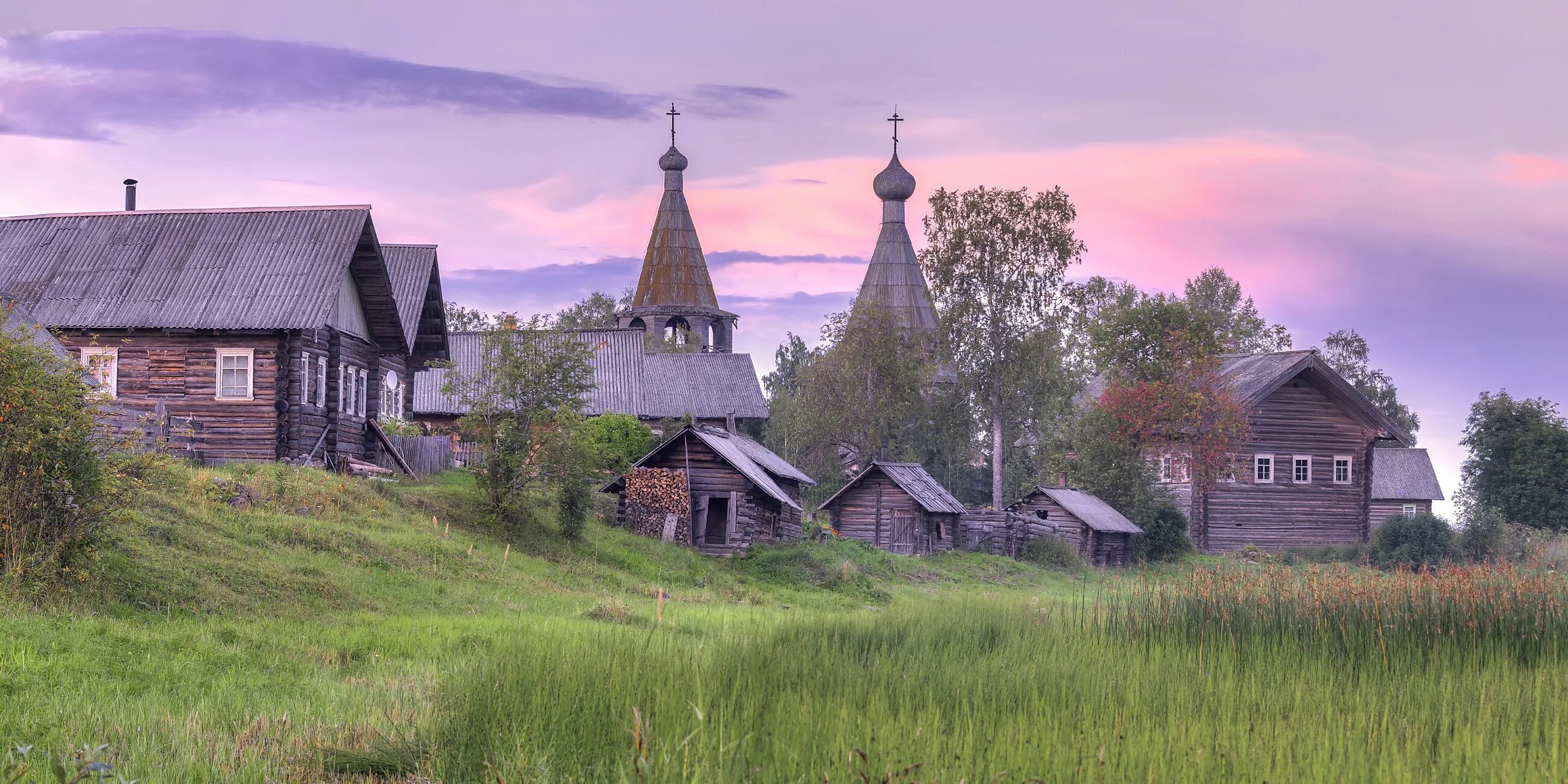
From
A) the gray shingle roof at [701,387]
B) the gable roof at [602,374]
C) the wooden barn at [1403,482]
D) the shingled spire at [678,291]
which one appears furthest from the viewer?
the shingled spire at [678,291]

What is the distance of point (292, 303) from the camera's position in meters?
31.8

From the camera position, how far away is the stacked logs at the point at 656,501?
3612 cm

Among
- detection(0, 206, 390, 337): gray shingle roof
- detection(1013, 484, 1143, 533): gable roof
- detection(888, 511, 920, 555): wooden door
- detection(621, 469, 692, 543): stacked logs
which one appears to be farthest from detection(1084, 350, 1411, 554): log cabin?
detection(0, 206, 390, 337): gray shingle roof

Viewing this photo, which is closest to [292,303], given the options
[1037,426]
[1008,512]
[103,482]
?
[103,482]

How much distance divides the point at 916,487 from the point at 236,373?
2086cm

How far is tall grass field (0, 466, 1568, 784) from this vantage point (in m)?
7.73

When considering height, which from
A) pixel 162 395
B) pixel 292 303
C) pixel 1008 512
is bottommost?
pixel 1008 512

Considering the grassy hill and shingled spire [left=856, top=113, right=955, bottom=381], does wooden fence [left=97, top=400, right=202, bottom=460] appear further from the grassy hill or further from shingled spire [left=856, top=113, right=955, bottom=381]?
shingled spire [left=856, top=113, right=955, bottom=381]

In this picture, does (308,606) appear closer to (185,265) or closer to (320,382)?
(320,382)

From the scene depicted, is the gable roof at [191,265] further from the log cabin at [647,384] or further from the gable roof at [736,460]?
the log cabin at [647,384]

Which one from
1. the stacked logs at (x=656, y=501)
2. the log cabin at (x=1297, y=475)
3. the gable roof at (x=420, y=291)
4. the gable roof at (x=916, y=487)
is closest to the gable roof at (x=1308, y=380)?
the log cabin at (x=1297, y=475)

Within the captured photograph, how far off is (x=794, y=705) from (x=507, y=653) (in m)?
2.30

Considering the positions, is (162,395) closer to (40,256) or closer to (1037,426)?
(40,256)

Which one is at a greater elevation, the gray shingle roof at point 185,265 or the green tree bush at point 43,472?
the gray shingle roof at point 185,265
